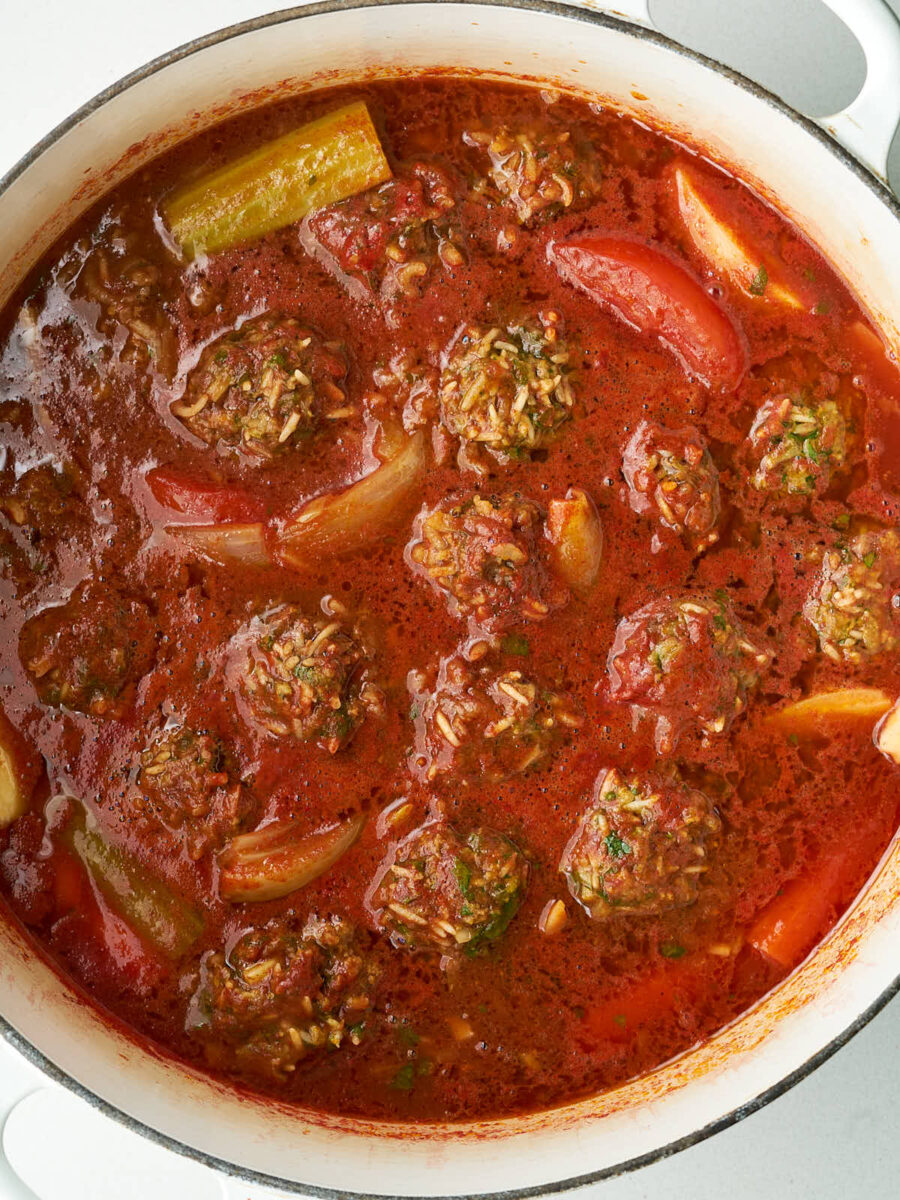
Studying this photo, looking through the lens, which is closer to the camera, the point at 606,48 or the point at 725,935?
the point at 606,48

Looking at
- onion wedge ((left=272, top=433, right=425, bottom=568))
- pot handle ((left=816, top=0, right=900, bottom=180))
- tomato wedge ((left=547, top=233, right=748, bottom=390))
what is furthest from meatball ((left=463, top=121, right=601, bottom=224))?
onion wedge ((left=272, top=433, right=425, bottom=568))

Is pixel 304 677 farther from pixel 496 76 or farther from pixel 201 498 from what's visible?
pixel 496 76

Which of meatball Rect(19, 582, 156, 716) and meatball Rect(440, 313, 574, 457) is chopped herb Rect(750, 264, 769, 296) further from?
meatball Rect(19, 582, 156, 716)

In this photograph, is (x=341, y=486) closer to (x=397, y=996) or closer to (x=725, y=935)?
(x=397, y=996)

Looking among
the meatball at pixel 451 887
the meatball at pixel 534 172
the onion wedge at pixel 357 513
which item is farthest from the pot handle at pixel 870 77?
the meatball at pixel 451 887

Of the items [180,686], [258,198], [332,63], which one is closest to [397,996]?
[180,686]

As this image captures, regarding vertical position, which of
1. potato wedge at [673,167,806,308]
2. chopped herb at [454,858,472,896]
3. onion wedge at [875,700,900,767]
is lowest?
onion wedge at [875,700,900,767]

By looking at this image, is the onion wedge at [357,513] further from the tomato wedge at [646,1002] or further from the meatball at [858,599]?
the tomato wedge at [646,1002]
